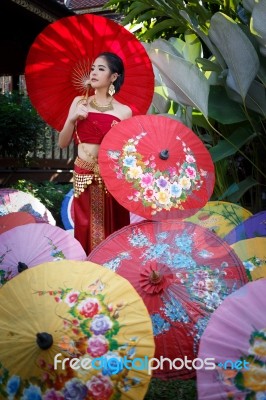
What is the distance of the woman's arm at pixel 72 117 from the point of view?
3.59 metres

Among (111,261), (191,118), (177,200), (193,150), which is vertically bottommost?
(111,261)

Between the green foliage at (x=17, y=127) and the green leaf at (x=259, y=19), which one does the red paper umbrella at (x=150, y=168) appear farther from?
the green foliage at (x=17, y=127)

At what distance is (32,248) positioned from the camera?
10.2 feet

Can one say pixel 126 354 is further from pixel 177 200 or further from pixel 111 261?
pixel 177 200

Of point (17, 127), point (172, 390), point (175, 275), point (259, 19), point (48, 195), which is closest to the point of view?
point (172, 390)

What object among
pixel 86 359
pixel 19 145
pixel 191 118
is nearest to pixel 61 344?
pixel 86 359

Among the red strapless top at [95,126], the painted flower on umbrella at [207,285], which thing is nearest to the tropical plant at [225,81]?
the red strapless top at [95,126]

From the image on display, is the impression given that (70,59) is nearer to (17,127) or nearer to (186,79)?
(186,79)

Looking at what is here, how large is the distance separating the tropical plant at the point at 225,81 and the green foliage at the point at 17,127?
2466mm

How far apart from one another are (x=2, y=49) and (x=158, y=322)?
21.3 ft

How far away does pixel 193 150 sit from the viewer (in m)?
3.28

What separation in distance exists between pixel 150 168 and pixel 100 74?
0.76 metres

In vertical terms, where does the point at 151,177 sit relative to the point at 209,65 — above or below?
below

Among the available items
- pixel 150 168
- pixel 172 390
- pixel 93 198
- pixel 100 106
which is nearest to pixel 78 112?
pixel 100 106
